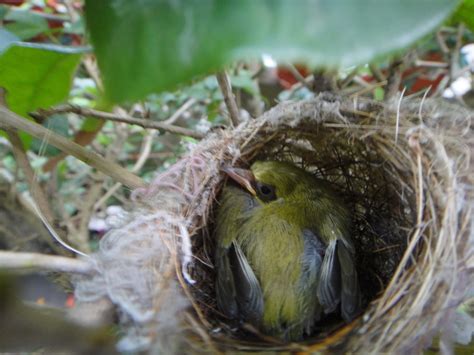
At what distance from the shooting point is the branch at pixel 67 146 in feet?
3.09

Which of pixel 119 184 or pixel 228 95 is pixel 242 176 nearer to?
pixel 228 95

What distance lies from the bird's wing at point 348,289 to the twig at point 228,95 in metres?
0.47

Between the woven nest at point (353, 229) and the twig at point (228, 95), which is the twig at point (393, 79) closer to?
the woven nest at point (353, 229)

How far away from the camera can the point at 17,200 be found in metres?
1.80

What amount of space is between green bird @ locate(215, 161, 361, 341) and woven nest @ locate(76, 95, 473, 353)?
0.16 feet

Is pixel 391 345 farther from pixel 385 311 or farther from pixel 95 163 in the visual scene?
pixel 95 163

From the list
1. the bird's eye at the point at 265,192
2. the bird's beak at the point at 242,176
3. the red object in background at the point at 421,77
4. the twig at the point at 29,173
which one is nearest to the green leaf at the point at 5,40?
the twig at the point at 29,173

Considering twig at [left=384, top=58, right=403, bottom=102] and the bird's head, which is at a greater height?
twig at [left=384, top=58, right=403, bottom=102]

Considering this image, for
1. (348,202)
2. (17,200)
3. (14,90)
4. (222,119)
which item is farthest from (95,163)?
(222,119)

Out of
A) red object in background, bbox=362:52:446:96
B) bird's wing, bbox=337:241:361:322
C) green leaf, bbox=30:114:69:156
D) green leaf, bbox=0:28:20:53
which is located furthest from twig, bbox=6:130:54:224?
red object in background, bbox=362:52:446:96

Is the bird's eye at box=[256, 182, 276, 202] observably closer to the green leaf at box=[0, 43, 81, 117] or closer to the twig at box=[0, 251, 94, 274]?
the green leaf at box=[0, 43, 81, 117]

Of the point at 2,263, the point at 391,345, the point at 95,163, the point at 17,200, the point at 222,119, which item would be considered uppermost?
the point at 222,119

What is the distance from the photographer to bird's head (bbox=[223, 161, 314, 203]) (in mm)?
1327

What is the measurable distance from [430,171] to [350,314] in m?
0.34
